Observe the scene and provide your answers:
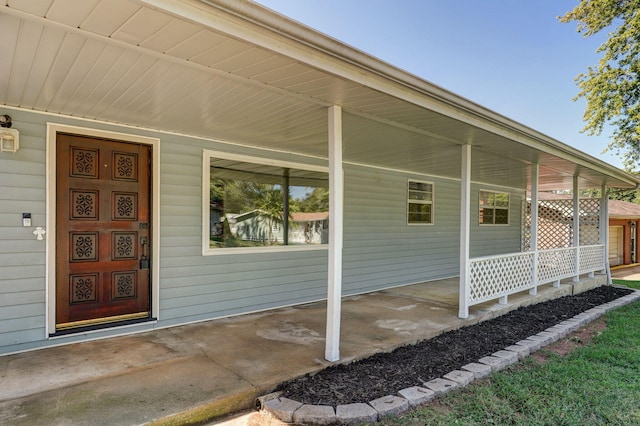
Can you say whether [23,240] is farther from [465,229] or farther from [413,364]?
[465,229]

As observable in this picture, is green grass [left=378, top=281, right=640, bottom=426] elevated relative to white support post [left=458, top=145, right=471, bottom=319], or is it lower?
lower

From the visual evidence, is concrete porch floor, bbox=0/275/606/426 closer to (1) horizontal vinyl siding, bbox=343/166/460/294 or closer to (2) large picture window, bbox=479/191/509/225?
(1) horizontal vinyl siding, bbox=343/166/460/294

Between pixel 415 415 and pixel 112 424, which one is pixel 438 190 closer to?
pixel 415 415

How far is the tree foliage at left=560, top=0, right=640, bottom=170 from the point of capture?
12.2m

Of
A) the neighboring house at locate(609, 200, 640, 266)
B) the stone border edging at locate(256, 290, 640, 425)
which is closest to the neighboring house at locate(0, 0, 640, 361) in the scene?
the stone border edging at locate(256, 290, 640, 425)

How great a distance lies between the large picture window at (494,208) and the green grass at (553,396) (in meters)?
6.11

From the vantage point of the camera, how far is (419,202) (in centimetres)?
823

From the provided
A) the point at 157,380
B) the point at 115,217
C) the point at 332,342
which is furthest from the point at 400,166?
the point at 157,380

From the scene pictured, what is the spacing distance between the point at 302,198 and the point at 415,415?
3.93 m

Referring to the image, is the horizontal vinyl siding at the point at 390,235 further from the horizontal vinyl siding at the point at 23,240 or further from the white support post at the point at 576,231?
the horizontal vinyl siding at the point at 23,240

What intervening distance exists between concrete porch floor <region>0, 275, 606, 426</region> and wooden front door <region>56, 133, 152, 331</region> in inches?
16.4

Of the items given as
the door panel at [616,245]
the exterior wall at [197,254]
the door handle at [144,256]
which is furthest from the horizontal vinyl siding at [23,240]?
the door panel at [616,245]

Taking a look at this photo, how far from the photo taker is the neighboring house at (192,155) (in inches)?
87.0

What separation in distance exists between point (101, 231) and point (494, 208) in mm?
9586
